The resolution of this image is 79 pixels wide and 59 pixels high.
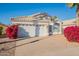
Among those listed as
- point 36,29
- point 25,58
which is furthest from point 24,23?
point 25,58

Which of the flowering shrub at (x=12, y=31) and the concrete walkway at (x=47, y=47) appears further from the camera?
the flowering shrub at (x=12, y=31)

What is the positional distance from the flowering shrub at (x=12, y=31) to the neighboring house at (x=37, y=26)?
103mm

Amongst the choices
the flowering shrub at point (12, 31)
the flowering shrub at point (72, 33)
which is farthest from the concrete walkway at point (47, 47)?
the flowering shrub at point (12, 31)

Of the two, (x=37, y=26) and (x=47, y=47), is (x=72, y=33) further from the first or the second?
(x=37, y=26)

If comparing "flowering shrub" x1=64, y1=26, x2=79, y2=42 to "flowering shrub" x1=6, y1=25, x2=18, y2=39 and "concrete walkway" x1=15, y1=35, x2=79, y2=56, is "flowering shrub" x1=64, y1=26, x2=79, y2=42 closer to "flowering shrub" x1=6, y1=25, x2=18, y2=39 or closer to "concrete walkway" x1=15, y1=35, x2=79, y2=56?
"concrete walkway" x1=15, y1=35, x2=79, y2=56

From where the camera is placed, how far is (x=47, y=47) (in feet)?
25.5

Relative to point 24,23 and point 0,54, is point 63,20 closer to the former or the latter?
point 24,23

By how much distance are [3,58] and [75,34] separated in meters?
1.85

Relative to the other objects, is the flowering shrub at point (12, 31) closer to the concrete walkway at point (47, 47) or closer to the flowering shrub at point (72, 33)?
the concrete walkway at point (47, 47)

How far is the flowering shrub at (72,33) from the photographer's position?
7871 mm

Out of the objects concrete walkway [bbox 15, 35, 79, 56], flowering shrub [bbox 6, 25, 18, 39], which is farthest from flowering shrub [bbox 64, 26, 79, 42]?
flowering shrub [bbox 6, 25, 18, 39]

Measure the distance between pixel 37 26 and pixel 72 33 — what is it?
2.89ft

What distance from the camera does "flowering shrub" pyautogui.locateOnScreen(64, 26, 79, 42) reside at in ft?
25.8

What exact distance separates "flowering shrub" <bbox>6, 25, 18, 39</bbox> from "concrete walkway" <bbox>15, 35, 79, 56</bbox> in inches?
8.7
